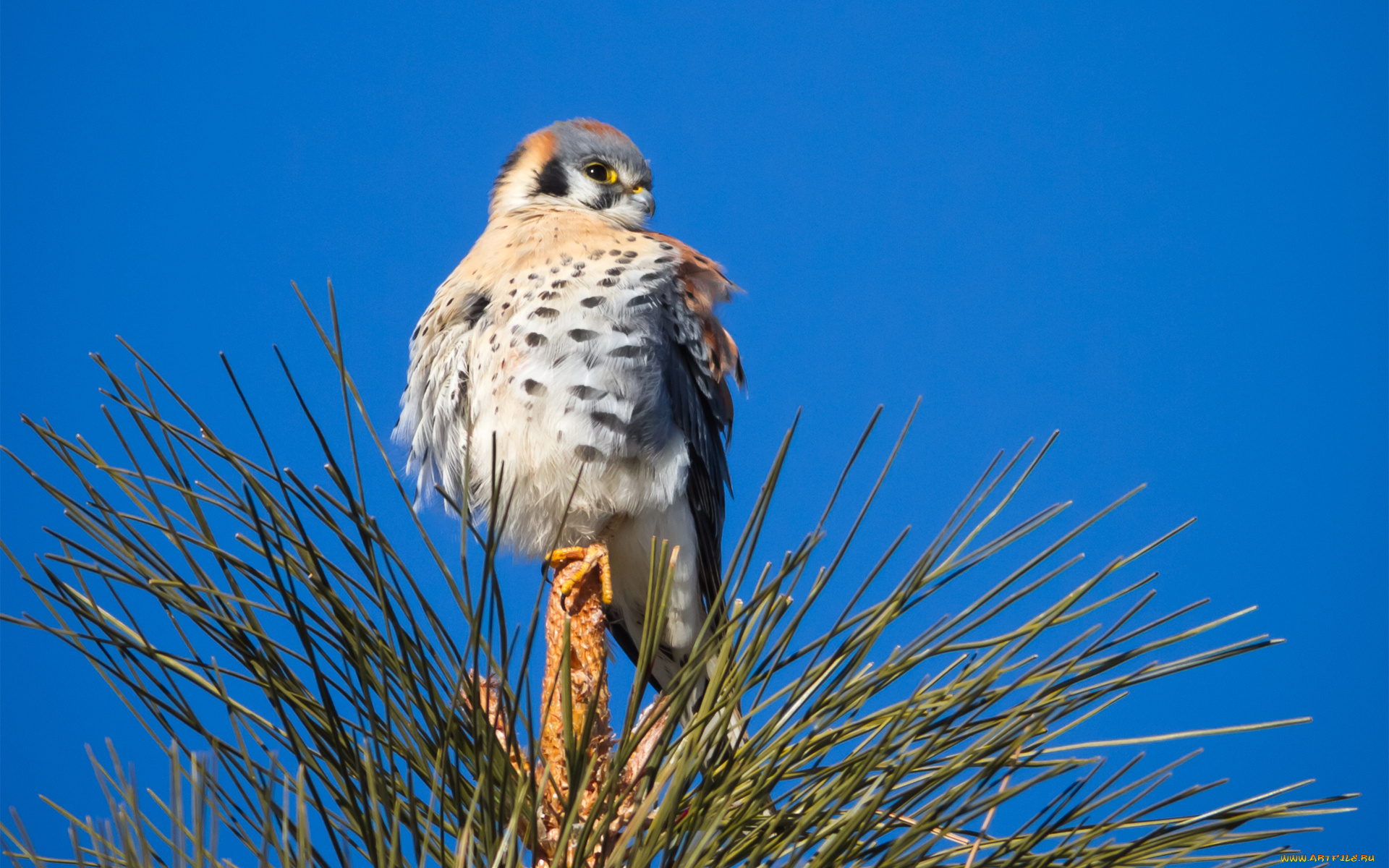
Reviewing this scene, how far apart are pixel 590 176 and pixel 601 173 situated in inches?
1.0

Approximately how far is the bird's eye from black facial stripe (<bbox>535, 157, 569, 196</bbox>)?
0.05 metres

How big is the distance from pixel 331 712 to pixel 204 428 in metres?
0.27

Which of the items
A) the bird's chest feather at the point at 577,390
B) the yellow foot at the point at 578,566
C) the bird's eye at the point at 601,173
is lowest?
the yellow foot at the point at 578,566

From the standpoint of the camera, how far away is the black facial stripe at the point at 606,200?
2299 mm

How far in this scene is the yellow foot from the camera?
1491 millimetres

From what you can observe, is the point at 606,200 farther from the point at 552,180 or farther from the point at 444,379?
the point at 444,379

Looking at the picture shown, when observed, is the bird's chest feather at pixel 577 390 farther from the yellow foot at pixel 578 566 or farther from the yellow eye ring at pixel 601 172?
the yellow eye ring at pixel 601 172

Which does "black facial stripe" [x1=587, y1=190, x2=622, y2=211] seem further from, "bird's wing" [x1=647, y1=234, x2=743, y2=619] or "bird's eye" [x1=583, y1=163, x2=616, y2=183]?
"bird's wing" [x1=647, y1=234, x2=743, y2=619]

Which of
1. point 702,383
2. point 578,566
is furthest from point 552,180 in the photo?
point 578,566

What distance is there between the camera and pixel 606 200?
2.31 meters

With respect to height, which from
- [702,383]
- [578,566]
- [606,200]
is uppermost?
[606,200]

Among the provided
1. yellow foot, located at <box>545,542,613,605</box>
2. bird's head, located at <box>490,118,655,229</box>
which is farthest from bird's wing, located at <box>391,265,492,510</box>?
bird's head, located at <box>490,118,655,229</box>

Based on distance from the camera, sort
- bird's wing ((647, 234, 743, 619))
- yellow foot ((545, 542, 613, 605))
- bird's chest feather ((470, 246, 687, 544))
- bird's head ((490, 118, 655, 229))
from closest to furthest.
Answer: yellow foot ((545, 542, 613, 605)) → bird's chest feather ((470, 246, 687, 544)) → bird's wing ((647, 234, 743, 619)) → bird's head ((490, 118, 655, 229))

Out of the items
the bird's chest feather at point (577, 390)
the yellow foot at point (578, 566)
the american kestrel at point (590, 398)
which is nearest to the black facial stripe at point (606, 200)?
the american kestrel at point (590, 398)
